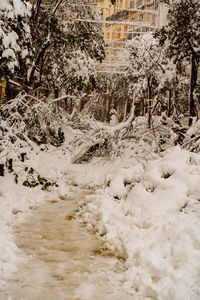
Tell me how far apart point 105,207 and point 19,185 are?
2462 millimetres

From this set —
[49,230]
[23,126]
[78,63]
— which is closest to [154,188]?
[49,230]

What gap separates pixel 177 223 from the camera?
4.70 m

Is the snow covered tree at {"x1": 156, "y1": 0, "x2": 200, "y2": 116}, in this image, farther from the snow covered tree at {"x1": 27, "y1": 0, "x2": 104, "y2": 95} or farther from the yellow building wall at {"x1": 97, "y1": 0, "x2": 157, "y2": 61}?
the snow covered tree at {"x1": 27, "y1": 0, "x2": 104, "y2": 95}

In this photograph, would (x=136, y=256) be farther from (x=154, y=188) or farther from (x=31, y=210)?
(x=31, y=210)

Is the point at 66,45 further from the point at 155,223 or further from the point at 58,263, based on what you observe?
the point at 58,263

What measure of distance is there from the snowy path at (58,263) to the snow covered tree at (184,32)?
359 inches

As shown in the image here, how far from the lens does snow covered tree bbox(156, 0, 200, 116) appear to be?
480 inches

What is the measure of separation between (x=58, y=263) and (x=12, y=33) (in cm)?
419

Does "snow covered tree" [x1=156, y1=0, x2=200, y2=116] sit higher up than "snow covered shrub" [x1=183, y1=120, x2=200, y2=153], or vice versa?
"snow covered tree" [x1=156, y1=0, x2=200, y2=116]

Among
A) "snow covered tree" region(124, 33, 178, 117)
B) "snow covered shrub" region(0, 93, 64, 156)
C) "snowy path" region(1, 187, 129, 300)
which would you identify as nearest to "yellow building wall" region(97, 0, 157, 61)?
"snow covered tree" region(124, 33, 178, 117)

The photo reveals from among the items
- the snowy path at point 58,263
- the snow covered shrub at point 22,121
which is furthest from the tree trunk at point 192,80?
the snowy path at point 58,263

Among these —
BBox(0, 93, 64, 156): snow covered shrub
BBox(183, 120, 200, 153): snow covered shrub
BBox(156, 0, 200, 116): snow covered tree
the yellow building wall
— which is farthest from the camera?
the yellow building wall

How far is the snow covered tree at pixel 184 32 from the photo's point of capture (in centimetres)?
1218

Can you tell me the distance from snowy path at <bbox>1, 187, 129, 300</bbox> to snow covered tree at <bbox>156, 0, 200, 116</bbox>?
29.9ft
